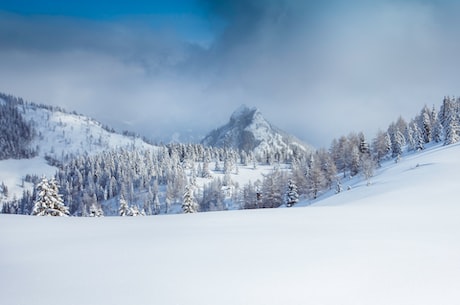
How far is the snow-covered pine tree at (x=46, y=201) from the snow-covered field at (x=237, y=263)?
18.3m

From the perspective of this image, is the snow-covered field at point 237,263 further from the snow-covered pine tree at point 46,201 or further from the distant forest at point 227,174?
the distant forest at point 227,174

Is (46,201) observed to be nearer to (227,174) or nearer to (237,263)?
(237,263)

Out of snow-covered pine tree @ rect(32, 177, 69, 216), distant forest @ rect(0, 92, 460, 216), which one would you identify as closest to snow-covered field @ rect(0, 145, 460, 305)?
snow-covered pine tree @ rect(32, 177, 69, 216)

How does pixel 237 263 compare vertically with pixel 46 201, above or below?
below

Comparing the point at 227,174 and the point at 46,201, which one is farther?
the point at 227,174

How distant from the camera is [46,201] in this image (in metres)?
28.1

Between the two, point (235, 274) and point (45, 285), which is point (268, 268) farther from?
point (45, 285)

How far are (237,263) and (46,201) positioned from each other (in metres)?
29.0

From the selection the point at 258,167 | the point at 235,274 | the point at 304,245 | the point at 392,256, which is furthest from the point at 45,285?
the point at 258,167

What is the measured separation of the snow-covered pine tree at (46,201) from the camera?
27641mm

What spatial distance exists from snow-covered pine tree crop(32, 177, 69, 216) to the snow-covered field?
18258 millimetres

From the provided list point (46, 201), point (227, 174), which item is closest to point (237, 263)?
point (46, 201)

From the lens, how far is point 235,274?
20.9 feet

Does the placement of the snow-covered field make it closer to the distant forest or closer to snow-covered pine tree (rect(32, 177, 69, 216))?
snow-covered pine tree (rect(32, 177, 69, 216))
